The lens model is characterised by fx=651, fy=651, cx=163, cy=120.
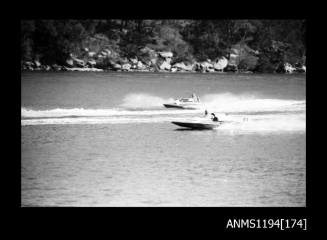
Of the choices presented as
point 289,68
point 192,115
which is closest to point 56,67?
point 289,68

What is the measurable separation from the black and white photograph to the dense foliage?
0.38 ft

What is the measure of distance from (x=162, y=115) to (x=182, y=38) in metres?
28.6

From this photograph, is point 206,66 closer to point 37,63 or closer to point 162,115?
point 37,63

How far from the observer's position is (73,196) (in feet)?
43.7

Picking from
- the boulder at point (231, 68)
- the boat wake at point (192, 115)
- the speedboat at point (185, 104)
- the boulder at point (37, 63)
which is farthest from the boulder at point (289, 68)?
the speedboat at point (185, 104)

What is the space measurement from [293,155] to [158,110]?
1189 centimetres

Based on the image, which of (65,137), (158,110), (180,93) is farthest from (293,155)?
(180,93)

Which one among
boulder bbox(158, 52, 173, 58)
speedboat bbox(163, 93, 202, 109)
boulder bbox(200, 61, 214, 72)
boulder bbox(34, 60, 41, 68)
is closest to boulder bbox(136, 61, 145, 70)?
boulder bbox(158, 52, 173, 58)

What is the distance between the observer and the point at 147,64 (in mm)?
58094

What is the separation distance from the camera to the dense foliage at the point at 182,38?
52438 millimetres

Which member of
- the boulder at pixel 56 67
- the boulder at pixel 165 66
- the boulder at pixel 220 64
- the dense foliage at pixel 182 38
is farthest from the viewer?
the boulder at pixel 220 64

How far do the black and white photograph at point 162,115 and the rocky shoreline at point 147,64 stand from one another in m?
0.10

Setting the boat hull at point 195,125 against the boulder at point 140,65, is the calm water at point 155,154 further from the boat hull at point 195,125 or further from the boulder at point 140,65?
the boulder at point 140,65

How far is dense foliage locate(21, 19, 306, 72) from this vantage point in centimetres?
5244
